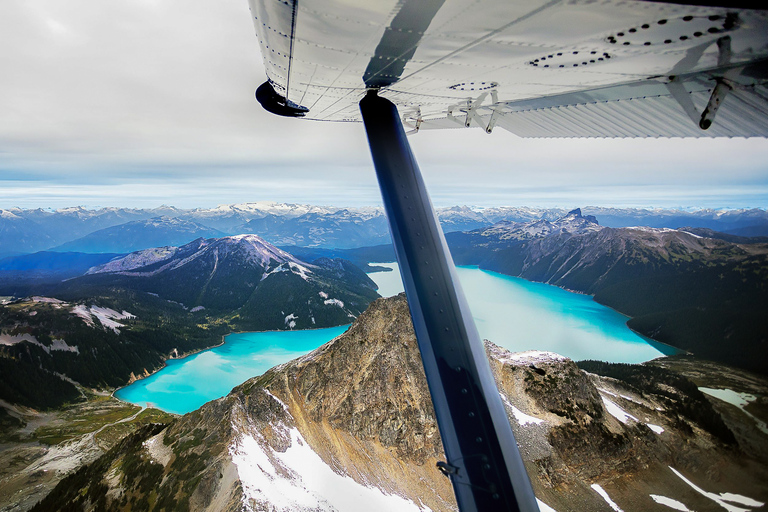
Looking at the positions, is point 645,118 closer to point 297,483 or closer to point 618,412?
point 297,483

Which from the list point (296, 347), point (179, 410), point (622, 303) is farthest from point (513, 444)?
point (622, 303)

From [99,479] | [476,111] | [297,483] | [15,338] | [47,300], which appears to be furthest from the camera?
[47,300]

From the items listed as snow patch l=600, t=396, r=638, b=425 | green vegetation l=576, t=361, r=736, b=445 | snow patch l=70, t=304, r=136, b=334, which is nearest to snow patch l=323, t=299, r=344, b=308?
snow patch l=70, t=304, r=136, b=334

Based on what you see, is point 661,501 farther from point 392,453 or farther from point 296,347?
point 296,347

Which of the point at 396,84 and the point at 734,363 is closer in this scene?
the point at 396,84

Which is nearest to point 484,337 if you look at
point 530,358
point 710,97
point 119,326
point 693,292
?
point 530,358

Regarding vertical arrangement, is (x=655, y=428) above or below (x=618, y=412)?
below

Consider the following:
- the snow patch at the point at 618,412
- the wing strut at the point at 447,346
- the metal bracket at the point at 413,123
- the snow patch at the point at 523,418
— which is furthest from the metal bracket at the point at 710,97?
the snow patch at the point at 618,412

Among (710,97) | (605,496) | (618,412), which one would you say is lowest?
(605,496)
